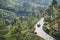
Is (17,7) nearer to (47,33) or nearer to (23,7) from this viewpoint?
(23,7)

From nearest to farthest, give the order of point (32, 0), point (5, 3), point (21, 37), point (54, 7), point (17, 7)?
point (21, 37) → point (54, 7) → point (5, 3) → point (17, 7) → point (32, 0)

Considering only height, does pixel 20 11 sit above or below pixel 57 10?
below

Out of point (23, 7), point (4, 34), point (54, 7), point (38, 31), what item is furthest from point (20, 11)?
point (4, 34)

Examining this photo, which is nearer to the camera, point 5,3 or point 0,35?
point 0,35

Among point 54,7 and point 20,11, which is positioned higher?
point 54,7

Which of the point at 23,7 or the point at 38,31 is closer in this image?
the point at 38,31

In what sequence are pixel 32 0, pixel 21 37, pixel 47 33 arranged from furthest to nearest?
pixel 32 0
pixel 47 33
pixel 21 37

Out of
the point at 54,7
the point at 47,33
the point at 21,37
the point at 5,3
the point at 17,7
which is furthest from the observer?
the point at 17,7

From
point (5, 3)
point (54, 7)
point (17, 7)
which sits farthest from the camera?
point (17, 7)

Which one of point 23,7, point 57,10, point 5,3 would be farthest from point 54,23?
point 23,7

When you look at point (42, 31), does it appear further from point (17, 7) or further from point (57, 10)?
point (17, 7)
